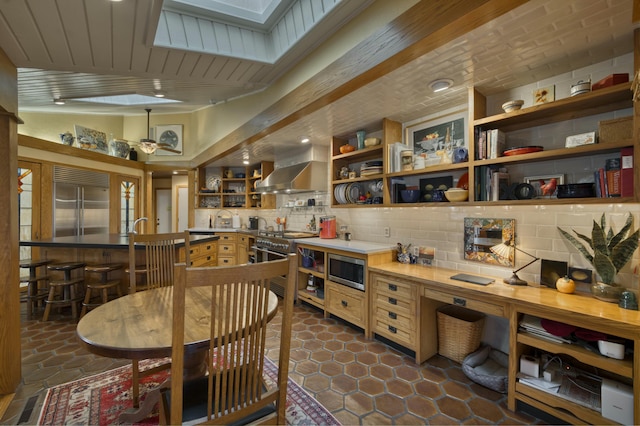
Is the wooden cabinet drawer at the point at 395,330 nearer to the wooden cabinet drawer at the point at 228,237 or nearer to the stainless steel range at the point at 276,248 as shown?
the stainless steel range at the point at 276,248

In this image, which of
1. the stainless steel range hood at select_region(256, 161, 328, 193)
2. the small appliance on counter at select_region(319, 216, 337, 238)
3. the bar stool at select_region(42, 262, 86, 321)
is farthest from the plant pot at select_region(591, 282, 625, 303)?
the bar stool at select_region(42, 262, 86, 321)

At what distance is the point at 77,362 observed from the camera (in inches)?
92.8

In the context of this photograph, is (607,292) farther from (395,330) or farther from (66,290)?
(66,290)

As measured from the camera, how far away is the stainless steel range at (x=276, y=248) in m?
3.76

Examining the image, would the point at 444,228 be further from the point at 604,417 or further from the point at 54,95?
the point at 54,95

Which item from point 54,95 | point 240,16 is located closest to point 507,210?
point 240,16

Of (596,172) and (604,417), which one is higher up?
(596,172)

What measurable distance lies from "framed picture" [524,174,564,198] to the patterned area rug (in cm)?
224

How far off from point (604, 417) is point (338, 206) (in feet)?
9.27

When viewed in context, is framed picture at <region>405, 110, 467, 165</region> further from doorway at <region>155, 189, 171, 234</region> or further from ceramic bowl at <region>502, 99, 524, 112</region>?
doorway at <region>155, 189, 171, 234</region>

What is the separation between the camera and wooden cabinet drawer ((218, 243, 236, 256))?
5.54 metres

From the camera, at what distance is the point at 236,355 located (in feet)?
3.72

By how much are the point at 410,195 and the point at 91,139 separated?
6341 mm

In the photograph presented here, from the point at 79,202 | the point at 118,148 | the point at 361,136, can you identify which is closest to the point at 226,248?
the point at 79,202
